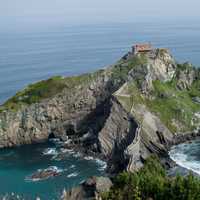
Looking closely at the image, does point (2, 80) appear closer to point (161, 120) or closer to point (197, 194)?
point (161, 120)

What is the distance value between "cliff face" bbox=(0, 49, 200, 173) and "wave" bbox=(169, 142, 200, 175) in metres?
2.28

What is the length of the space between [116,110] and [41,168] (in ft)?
62.6

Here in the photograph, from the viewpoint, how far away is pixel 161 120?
9894 centimetres

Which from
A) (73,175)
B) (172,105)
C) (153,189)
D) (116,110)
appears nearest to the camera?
(153,189)

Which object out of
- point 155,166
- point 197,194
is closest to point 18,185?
point 155,166

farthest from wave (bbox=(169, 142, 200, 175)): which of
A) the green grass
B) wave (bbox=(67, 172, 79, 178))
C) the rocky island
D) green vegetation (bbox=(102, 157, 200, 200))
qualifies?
green vegetation (bbox=(102, 157, 200, 200))

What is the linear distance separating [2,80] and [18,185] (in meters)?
90.8

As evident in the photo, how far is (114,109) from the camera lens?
95.8m

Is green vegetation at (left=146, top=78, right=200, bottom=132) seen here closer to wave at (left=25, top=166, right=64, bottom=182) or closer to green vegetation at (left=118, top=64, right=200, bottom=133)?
green vegetation at (left=118, top=64, right=200, bottom=133)

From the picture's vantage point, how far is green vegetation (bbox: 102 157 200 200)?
5331 cm

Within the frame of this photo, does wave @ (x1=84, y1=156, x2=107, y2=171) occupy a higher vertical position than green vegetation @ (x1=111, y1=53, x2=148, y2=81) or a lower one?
lower

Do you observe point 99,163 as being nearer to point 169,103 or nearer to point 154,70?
point 169,103

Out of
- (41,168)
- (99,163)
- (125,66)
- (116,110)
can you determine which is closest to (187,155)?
(99,163)

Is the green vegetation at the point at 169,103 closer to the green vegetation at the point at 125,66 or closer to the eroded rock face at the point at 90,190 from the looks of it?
the green vegetation at the point at 125,66
